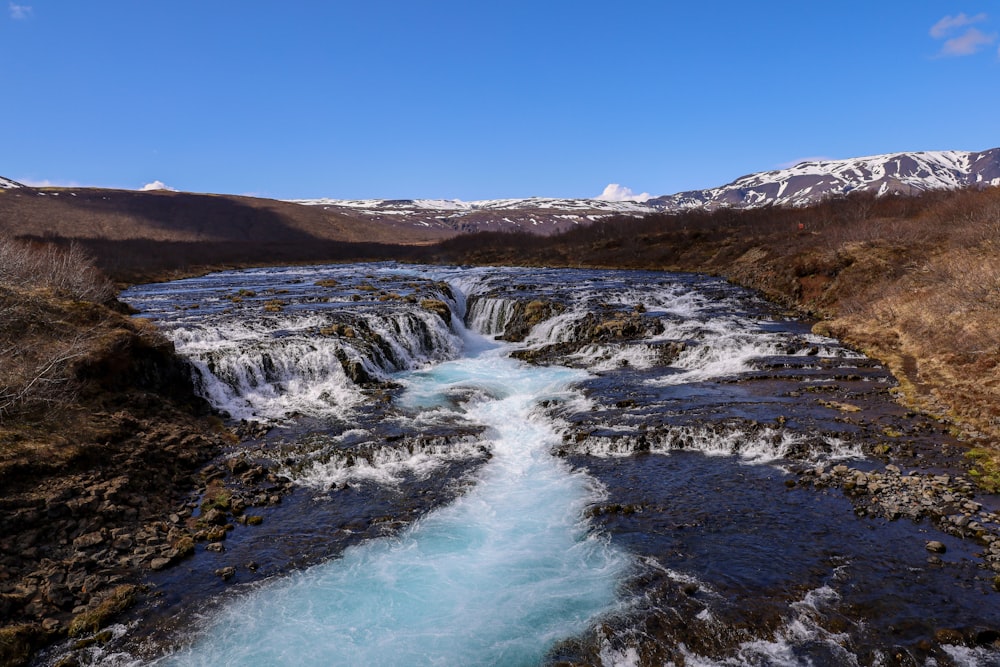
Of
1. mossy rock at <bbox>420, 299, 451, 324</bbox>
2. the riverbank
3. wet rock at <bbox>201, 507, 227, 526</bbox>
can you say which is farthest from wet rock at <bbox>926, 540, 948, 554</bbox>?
mossy rock at <bbox>420, 299, 451, 324</bbox>

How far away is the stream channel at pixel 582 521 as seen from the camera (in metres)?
7.95

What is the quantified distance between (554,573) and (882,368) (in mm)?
16766

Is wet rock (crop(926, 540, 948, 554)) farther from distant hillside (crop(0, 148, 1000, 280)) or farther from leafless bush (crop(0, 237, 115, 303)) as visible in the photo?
distant hillside (crop(0, 148, 1000, 280))

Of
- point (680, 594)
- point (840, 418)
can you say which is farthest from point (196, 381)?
point (840, 418)

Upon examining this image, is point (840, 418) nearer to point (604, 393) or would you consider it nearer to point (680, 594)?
point (604, 393)

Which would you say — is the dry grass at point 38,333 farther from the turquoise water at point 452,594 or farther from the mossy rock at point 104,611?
the turquoise water at point 452,594

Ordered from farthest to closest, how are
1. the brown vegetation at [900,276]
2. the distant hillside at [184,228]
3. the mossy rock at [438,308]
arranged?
1. the distant hillside at [184,228]
2. the mossy rock at [438,308]
3. the brown vegetation at [900,276]

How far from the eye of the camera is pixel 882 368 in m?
19.6

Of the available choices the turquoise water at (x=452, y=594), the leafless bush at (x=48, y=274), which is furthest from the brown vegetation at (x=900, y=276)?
the leafless bush at (x=48, y=274)

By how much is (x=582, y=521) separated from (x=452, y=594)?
3329 millimetres

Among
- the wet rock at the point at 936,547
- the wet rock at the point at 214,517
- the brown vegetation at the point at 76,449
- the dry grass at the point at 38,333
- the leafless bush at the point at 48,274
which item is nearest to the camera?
the brown vegetation at the point at 76,449

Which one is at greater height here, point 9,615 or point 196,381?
point 196,381

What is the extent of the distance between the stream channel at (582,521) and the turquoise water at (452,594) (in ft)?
0.15

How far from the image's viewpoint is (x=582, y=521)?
11328 millimetres
